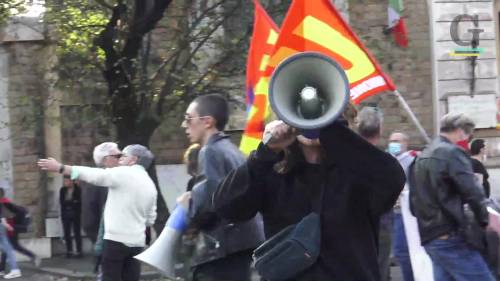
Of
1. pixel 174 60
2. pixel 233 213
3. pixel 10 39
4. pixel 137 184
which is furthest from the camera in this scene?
pixel 10 39

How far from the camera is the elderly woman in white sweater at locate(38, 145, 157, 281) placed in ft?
24.6

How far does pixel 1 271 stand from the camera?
13.5 meters

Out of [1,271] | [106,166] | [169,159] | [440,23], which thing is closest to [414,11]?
[440,23]

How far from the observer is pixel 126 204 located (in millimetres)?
7621

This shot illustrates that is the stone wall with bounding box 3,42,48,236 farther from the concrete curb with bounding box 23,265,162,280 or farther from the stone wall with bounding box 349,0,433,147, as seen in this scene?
the stone wall with bounding box 349,0,433,147

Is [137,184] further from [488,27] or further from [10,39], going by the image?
[488,27]

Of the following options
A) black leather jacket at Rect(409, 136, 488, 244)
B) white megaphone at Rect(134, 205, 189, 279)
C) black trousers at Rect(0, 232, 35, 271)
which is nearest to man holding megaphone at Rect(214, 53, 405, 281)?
white megaphone at Rect(134, 205, 189, 279)

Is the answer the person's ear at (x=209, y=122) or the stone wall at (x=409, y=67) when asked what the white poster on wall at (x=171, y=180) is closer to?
Answer: the stone wall at (x=409, y=67)

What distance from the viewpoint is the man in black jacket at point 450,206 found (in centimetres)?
600

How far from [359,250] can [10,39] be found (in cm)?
1345

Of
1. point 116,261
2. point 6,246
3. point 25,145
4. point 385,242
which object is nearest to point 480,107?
point 25,145

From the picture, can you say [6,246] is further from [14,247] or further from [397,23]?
[397,23]

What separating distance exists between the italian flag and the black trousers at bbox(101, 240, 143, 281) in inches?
362

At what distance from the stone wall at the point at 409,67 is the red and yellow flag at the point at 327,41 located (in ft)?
33.0
